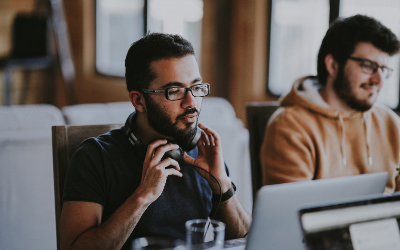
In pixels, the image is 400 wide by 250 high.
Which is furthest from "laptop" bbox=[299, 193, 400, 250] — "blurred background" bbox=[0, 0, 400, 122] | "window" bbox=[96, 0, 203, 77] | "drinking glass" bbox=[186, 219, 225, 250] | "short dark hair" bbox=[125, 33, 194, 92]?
"window" bbox=[96, 0, 203, 77]

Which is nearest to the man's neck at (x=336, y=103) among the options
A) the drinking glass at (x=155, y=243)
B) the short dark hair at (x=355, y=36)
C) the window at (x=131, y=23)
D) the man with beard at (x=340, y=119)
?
the man with beard at (x=340, y=119)

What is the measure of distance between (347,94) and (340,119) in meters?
0.11

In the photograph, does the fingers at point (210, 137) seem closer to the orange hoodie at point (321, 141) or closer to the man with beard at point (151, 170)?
the man with beard at point (151, 170)

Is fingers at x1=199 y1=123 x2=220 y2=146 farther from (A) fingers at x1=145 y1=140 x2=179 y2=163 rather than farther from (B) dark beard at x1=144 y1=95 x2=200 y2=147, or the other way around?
(A) fingers at x1=145 y1=140 x2=179 y2=163

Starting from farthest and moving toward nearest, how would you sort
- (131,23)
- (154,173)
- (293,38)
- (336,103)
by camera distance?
(131,23)
(293,38)
(336,103)
(154,173)

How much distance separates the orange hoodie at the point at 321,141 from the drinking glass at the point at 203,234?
2.30 feet

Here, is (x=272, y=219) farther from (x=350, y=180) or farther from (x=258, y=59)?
(x=258, y=59)

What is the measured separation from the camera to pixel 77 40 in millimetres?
6090

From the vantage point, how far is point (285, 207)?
806 mm

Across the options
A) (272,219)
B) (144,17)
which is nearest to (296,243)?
(272,219)

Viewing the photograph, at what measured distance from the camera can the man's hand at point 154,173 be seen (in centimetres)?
109

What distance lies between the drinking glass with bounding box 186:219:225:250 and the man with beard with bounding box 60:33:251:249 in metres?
0.24

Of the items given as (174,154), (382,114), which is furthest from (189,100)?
(382,114)

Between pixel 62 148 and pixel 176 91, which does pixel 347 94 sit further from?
pixel 62 148
